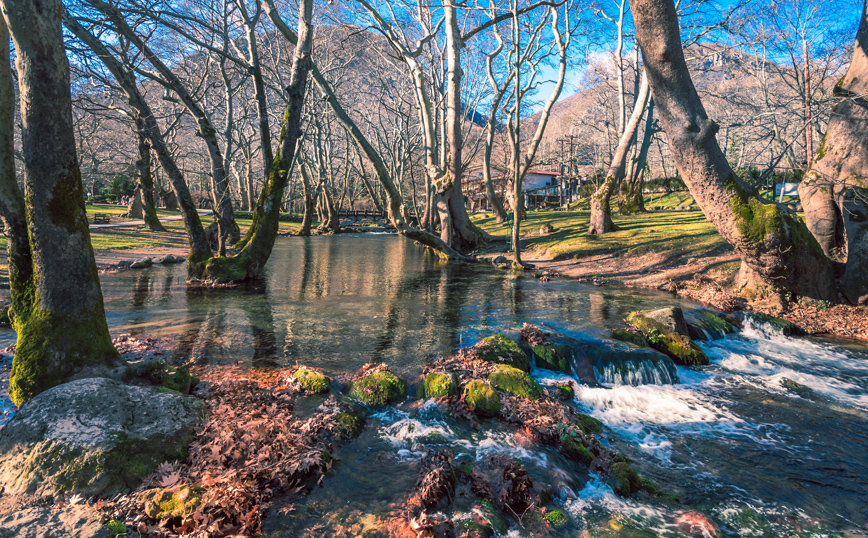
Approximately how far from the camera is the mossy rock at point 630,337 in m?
7.81

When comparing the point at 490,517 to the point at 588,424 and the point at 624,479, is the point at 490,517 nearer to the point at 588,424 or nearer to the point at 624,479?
the point at 624,479

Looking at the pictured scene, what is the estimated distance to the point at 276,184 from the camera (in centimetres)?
1285

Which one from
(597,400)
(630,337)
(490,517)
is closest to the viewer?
(490,517)

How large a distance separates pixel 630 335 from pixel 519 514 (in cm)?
515

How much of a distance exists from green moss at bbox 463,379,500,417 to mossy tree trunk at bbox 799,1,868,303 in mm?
9057

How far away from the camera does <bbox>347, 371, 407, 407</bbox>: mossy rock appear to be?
562 centimetres

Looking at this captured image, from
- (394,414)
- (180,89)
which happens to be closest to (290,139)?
(180,89)

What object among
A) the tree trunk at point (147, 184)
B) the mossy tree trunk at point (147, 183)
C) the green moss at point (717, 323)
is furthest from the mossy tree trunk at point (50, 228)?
the mossy tree trunk at point (147, 183)

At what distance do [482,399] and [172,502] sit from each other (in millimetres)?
3334

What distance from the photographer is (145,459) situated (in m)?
3.80

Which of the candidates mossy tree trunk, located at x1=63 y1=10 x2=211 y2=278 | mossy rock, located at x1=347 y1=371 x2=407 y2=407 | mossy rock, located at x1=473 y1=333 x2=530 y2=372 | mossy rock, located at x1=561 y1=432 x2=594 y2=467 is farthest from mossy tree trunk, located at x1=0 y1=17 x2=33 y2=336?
mossy tree trunk, located at x1=63 y1=10 x2=211 y2=278

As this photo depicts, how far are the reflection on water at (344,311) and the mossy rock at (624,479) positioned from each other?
10.3 ft

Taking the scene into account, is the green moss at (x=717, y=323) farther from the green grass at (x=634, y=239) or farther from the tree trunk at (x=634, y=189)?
the tree trunk at (x=634, y=189)

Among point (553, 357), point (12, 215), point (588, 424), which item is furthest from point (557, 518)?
point (12, 215)
